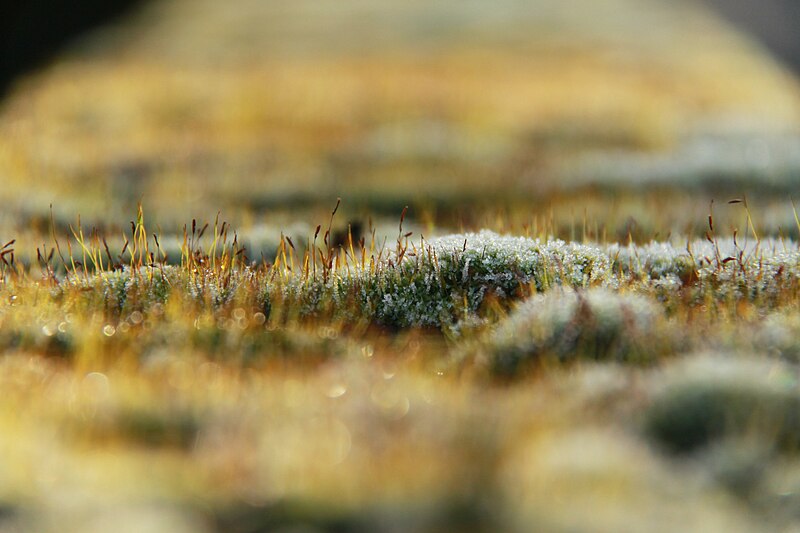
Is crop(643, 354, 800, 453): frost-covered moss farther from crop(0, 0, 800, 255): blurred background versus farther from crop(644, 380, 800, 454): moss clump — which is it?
crop(0, 0, 800, 255): blurred background

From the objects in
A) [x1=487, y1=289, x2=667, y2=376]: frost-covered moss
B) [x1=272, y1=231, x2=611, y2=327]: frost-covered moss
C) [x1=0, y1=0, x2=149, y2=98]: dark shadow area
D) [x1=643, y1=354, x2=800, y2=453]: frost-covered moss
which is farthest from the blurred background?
[x1=643, y1=354, x2=800, y2=453]: frost-covered moss

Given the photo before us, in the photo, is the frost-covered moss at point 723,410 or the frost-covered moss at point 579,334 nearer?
the frost-covered moss at point 723,410

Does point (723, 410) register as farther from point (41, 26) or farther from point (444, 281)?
point (41, 26)

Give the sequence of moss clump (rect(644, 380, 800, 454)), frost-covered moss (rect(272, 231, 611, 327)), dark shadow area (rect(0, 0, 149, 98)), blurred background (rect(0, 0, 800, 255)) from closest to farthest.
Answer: moss clump (rect(644, 380, 800, 454)), frost-covered moss (rect(272, 231, 611, 327)), blurred background (rect(0, 0, 800, 255)), dark shadow area (rect(0, 0, 149, 98))

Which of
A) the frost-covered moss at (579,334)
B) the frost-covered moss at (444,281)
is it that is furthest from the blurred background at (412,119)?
the frost-covered moss at (579,334)

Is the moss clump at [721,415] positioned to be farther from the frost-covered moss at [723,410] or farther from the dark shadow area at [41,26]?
the dark shadow area at [41,26]

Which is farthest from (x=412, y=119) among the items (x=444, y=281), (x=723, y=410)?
(x=723, y=410)
